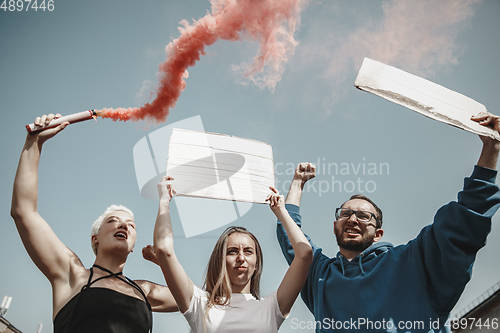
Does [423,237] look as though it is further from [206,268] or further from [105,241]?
[105,241]

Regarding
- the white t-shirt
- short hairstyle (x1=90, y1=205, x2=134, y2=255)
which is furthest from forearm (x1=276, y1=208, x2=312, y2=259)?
short hairstyle (x1=90, y1=205, x2=134, y2=255)

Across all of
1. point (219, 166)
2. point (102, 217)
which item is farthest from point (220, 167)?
point (102, 217)

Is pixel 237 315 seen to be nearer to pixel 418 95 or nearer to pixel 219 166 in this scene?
pixel 219 166

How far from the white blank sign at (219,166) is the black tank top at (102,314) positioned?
114cm

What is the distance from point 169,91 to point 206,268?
5.95 meters

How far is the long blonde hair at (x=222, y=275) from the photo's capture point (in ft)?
9.85

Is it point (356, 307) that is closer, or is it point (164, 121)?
point (356, 307)

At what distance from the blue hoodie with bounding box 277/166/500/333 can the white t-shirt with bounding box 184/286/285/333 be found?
48 cm

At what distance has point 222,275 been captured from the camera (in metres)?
3.12

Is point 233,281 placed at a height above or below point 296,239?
below

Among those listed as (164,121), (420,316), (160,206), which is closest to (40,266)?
(160,206)

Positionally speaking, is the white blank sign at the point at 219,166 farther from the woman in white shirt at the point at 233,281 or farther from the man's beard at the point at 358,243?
the man's beard at the point at 358,243

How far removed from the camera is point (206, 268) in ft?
11.2

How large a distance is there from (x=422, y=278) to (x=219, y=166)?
2.27m
